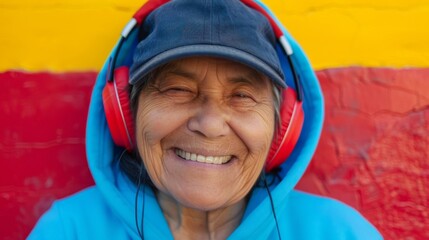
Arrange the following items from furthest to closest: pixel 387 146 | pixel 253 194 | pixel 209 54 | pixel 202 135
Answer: pixel 387 146 < pixel 253 194 < pixel 202 135 < pixel 209 54

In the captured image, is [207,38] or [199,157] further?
[199,157]

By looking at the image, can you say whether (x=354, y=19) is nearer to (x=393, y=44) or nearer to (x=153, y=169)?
(x=393, y=44)

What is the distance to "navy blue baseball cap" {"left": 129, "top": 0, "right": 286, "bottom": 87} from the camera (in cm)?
103

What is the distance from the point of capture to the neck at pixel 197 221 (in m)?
1.37

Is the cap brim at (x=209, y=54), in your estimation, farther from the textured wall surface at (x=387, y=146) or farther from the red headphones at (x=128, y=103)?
the textured wall surface at (x=387, y=146)

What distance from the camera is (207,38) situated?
1042mm

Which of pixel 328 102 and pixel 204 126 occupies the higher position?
pixel 204 126

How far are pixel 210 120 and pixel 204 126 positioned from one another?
0.07ft

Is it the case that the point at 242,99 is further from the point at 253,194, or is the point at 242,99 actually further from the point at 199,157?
the point at 253,194

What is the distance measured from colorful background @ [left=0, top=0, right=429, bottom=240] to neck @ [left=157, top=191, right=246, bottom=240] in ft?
1.08

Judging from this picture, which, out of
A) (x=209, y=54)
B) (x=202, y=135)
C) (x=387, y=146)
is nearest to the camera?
(x=209, y=54)

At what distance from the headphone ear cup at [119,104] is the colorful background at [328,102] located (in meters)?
0.35

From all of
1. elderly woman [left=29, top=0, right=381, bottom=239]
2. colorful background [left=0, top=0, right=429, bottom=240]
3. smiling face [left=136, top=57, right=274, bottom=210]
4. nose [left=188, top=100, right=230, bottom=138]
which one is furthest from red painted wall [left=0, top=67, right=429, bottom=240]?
nose [left=188, top=100, right=230, bottom=138]

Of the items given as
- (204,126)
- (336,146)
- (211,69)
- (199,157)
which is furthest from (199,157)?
(336,146)
